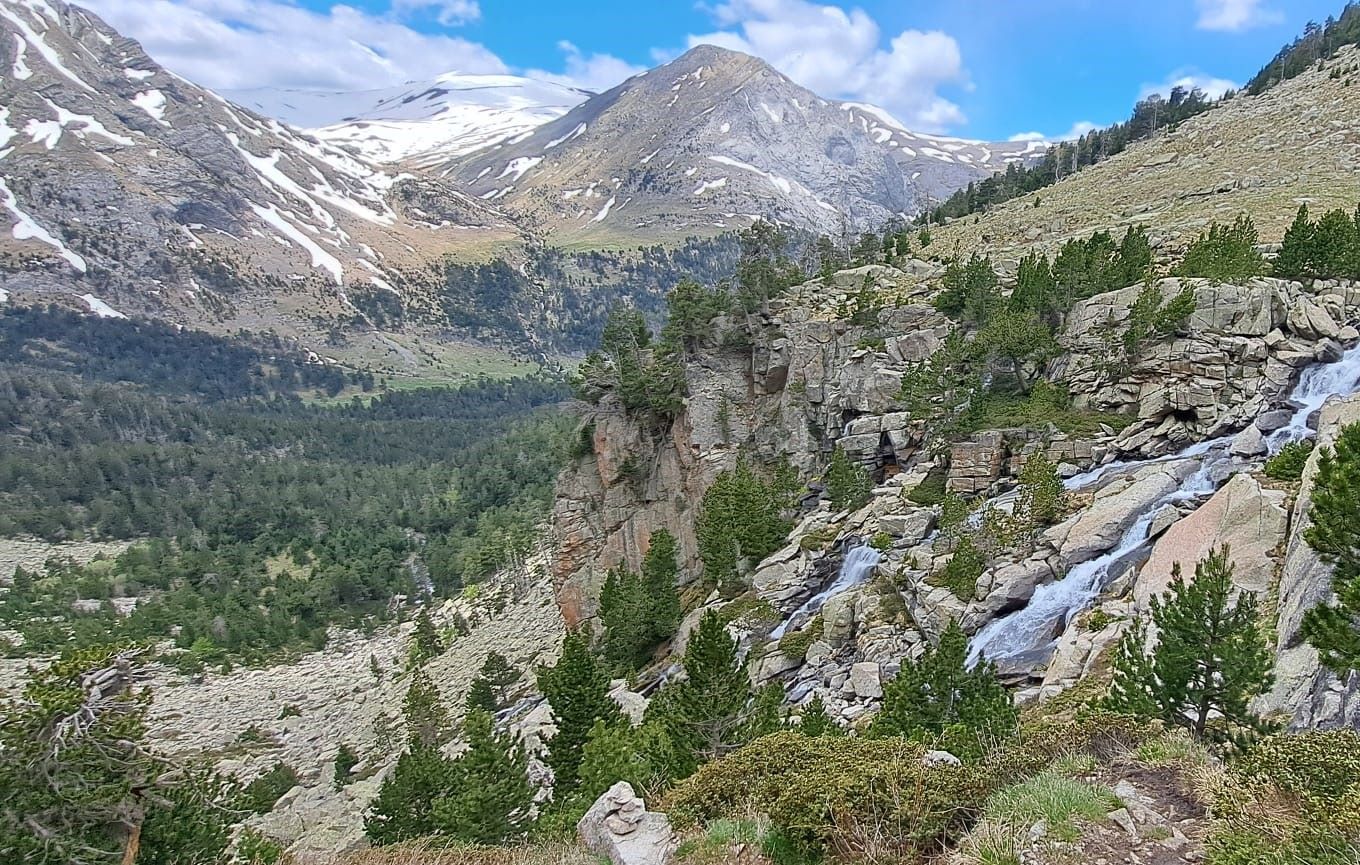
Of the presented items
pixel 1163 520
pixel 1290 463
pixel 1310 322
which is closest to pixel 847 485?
pixel 1163 520

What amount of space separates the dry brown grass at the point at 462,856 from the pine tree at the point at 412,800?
12833 mm

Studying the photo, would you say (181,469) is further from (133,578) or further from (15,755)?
(15,755)

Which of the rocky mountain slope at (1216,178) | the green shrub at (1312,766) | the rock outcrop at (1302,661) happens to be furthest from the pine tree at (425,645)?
the green shrub at (1312,766)

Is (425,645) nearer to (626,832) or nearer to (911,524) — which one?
(911,524)

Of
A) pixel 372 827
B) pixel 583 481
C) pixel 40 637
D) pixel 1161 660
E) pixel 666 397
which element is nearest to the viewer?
pixel 1161 660

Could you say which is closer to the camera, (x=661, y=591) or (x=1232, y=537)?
(x=1232, y=537)

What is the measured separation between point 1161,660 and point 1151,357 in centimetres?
2651

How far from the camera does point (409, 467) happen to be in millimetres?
180500

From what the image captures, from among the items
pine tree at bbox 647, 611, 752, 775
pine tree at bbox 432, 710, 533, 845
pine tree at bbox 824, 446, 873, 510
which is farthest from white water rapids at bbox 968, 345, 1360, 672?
pine tree at bbox 824, 446, 873, 510

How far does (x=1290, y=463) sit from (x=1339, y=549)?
439 inches

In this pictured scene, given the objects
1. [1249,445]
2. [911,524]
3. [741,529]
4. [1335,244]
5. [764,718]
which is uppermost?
[1335,244]

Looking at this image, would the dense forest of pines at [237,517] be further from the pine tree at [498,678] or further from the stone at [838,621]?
the stone at [838,621]

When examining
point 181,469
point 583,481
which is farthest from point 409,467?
point 583,481

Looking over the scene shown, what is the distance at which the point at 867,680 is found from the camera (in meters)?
26.3
